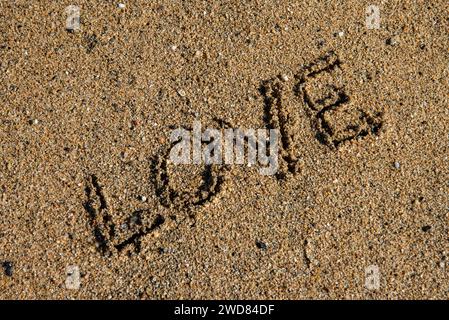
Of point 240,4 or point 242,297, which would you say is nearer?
point 242,297

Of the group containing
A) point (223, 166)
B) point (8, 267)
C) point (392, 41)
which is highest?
point (392, 41)

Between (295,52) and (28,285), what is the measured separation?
1370mm

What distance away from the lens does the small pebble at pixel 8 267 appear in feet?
6.58

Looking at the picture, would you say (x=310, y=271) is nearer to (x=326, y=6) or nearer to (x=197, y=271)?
(x=197, y=271)

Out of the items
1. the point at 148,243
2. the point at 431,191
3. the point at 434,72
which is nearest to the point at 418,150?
the point at 431,191

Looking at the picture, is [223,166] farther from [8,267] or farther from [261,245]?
[8,267]

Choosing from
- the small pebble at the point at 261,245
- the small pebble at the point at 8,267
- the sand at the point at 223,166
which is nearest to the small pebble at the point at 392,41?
the sand at the point at 223,166

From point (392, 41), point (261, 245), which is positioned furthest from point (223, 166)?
point (392, 41)

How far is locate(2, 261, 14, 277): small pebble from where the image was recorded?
2006mm

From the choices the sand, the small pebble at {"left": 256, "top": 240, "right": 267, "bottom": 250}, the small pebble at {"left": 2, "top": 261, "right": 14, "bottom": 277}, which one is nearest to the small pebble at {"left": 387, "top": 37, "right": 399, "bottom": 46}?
the sand

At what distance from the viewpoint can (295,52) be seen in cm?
218

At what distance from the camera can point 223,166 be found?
209cm

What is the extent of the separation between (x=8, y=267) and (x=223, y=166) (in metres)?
0.89

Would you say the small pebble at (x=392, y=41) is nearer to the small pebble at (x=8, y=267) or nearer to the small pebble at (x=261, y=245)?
the small pebble at (x=261, y=245)
